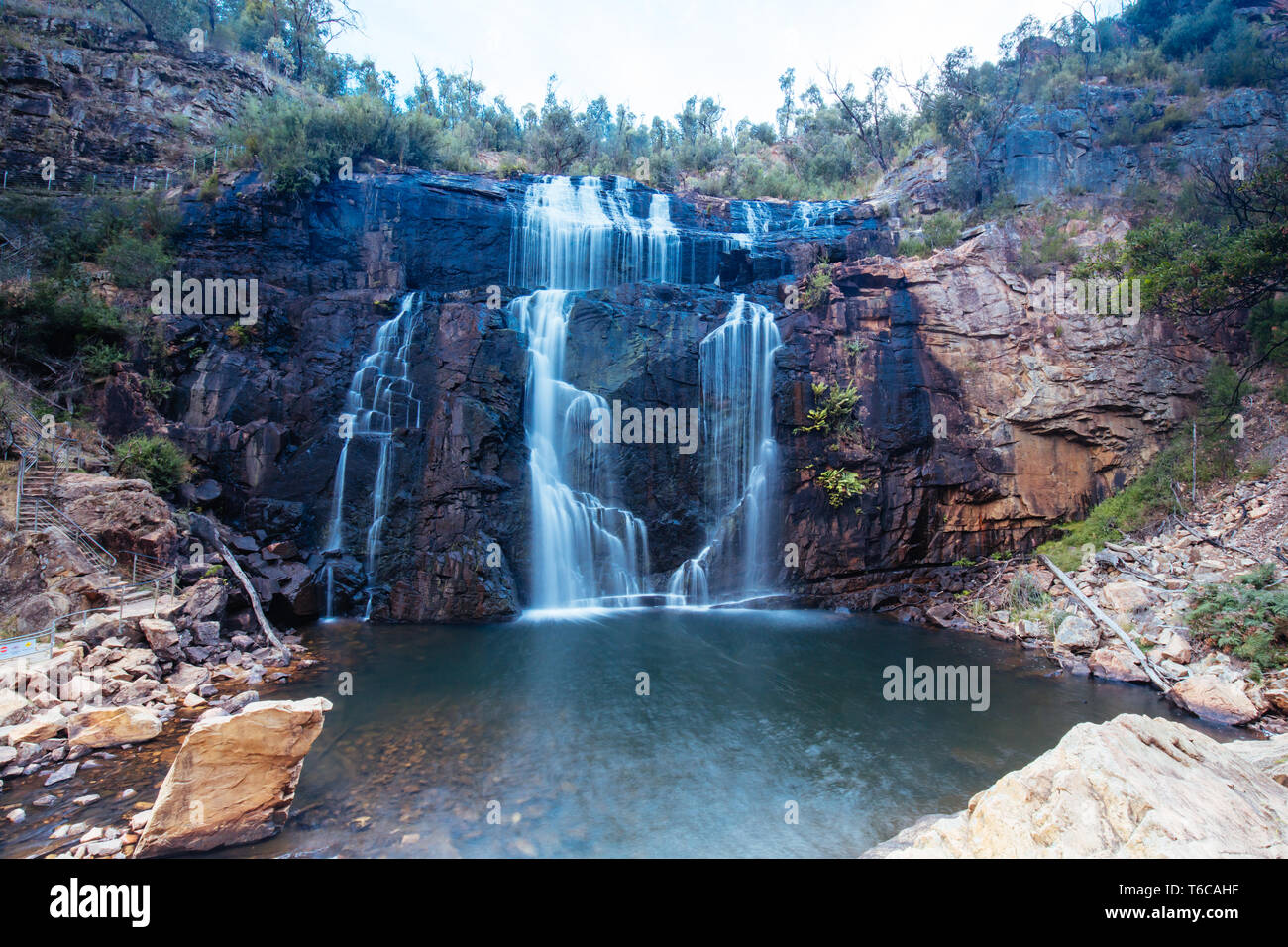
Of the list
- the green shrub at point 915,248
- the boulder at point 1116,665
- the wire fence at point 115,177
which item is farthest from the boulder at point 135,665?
the green shrub at point 915,248

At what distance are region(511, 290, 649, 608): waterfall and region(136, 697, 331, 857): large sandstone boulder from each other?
9.64 m

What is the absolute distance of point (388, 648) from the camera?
11844 millimetres

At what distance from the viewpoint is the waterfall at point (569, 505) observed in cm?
1570

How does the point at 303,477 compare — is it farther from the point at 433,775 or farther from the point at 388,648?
the point at 433,775

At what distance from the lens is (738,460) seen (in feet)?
56.0

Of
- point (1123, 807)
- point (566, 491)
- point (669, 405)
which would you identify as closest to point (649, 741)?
point (1123, 807)

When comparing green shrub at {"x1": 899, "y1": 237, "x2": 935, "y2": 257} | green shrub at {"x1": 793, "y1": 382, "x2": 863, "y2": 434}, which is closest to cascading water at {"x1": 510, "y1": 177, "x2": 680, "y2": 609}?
green shrub at {"x1": 793, "y1": 382, "x2": 863, "y2": 434}

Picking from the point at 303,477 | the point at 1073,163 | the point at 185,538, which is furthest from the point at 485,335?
the point at 1073,163

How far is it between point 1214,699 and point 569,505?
43.1ft

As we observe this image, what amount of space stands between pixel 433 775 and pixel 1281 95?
96.3 ft

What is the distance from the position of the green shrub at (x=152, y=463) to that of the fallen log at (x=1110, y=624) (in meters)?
19.0

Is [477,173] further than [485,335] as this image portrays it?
Yes

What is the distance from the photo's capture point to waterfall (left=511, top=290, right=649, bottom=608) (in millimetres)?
15695

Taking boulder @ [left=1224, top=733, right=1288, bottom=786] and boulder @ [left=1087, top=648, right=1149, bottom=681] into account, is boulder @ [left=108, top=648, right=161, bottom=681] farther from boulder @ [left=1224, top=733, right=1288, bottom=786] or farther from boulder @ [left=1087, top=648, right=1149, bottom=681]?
boulder @ [left=1087, top=648, right=1149, bottom=681]
